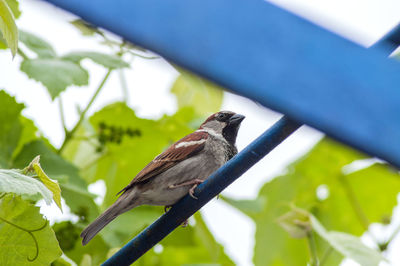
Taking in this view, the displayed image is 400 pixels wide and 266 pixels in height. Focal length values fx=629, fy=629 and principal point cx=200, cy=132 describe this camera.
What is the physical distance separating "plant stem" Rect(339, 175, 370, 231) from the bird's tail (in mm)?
961

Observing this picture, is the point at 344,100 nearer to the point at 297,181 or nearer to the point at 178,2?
the point at 178,2

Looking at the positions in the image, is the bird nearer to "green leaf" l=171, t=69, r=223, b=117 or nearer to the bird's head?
the bird's head

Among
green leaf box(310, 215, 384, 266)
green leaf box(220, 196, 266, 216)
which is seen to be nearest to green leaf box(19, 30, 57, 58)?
green leaf box(220, 196, 266, 216)

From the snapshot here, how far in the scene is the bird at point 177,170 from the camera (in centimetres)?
193

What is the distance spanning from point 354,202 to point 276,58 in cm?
202

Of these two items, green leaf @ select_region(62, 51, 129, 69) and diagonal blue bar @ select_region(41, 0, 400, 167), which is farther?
green leaf @ select_region(62, 51, 129, 69)

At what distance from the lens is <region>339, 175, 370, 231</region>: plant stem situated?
2461 millimetres

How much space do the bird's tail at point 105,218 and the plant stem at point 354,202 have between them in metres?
0.96

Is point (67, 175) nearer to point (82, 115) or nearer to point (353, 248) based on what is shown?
point (82, 115)

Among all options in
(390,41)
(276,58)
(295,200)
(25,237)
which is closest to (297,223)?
(295,200)

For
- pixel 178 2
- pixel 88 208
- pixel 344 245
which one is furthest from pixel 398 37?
pixel 88 208

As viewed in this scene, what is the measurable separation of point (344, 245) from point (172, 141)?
769 mm

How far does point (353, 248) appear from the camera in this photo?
1.83 metres

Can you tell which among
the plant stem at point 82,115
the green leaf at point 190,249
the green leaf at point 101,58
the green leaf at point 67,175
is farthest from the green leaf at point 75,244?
the green leaf at point 101,58
